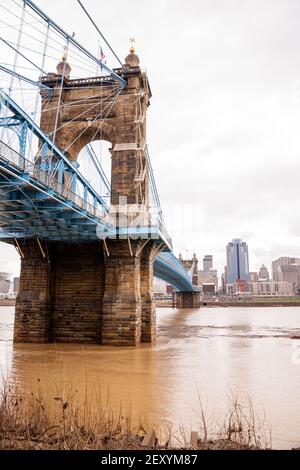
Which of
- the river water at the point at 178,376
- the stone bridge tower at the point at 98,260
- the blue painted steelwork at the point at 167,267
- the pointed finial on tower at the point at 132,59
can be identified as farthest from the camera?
the blue painted steelwork at the point at 167,267

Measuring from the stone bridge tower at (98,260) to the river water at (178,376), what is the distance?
5.56 feet

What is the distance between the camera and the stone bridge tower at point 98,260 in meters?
22.6

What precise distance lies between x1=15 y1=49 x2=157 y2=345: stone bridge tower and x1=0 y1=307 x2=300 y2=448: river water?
169cm

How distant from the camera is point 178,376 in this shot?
1373 centimetres

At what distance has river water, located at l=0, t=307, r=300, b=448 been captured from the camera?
351 inches

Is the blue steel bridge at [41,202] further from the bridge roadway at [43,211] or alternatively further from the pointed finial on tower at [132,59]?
the pointed finial on tower at [132,59]

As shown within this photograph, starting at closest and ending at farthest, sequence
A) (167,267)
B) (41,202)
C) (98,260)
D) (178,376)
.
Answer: (178,376), (41,202), (98,260), (167,267)

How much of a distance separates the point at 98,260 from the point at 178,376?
466 inches

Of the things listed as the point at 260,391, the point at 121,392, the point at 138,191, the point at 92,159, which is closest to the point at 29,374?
the point at 121,392

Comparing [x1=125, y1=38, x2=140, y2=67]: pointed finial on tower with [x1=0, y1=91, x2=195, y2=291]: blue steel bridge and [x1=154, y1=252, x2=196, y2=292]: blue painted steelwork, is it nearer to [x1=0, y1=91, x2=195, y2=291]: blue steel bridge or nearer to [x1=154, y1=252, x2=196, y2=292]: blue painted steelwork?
[x1=0, y1=91, x2=195, y2=291]: blue steel bridge

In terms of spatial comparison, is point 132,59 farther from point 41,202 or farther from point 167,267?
point 167,267

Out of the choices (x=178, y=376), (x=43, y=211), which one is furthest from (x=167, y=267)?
(x=178, y=376)

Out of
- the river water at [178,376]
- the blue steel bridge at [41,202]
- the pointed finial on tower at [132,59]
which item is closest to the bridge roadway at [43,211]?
the blue steel bridge at [41,202]
